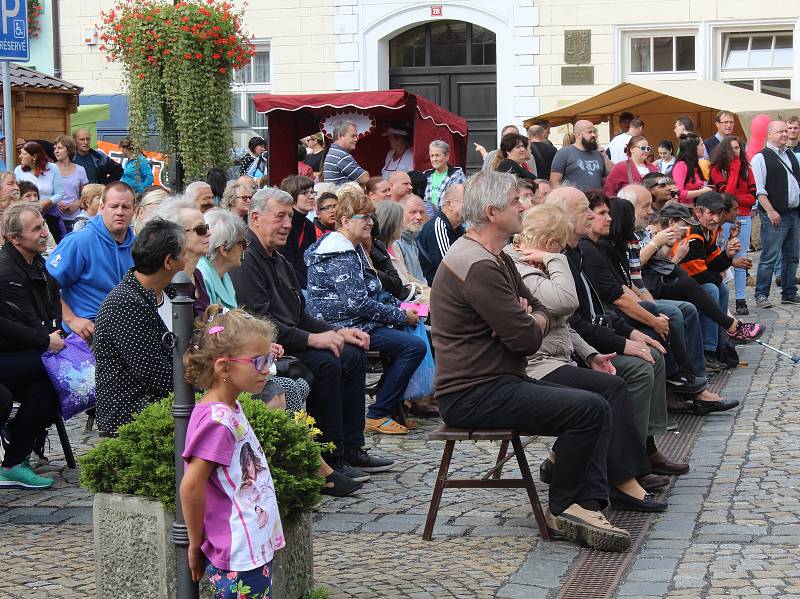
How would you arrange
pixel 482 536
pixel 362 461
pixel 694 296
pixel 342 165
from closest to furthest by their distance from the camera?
pixel 482 536 < pixel 362 461 < pixel 694 296 < pixel 342 165

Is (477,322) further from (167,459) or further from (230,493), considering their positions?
(230,493)

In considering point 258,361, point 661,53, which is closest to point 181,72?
point 661,53

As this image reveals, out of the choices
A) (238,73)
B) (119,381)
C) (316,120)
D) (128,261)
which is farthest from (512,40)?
(119,381)

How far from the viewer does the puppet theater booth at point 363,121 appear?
1597 cm

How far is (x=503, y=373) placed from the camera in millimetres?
5977

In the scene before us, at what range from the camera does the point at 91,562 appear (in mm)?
5773

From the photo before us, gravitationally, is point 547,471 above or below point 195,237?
below

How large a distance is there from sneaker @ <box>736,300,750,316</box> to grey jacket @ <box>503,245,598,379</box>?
293 inches

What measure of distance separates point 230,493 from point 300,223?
638 cm

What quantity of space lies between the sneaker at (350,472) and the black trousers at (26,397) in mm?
1599

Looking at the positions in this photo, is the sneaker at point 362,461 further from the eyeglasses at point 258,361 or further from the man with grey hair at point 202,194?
the eyeglasses at point 258,361

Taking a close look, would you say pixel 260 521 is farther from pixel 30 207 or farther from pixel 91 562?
pixel 30 207

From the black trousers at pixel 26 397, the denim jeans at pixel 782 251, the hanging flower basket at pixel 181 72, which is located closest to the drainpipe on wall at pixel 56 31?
the hanging flower basket at pixel 181 72

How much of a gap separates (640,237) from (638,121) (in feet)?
23.6
